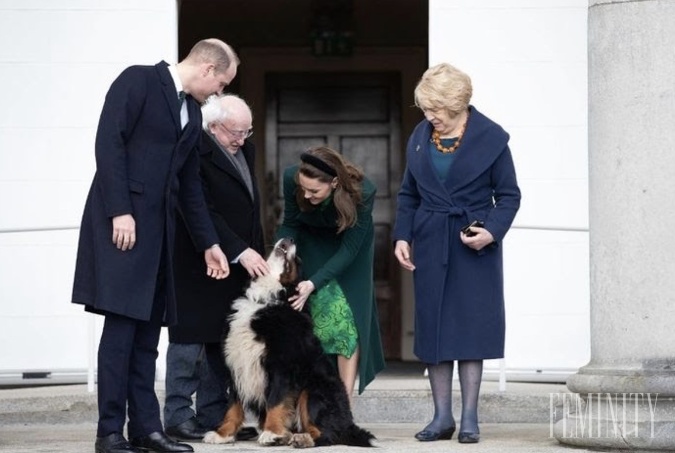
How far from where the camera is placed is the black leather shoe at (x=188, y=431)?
23.3 ft

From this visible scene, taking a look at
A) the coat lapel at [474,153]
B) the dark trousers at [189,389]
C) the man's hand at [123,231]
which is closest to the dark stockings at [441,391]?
the coat lapel at [474,153]

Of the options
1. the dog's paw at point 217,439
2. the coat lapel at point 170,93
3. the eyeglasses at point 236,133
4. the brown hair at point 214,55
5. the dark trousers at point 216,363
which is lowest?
the dog's paw at point 217,439

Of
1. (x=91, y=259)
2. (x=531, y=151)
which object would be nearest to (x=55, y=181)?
(x=531, y=151)

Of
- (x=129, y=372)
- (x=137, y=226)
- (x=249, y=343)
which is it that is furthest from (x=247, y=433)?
(x=137, y=226)

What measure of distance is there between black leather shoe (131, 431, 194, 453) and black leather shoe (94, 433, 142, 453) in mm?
178

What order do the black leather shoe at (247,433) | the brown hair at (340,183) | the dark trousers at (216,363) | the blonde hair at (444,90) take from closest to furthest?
the blonde hair at (444,90), the black leather shoe at (247,433), the brown hair at (340,183), the dark trousers at (216,363)

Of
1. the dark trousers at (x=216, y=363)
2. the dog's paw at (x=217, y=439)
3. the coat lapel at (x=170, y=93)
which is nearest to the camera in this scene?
the coat lapel at (x=170, y=93)

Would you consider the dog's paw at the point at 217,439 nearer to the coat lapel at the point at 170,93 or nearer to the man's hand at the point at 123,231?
the man's hand at the point at 123,231

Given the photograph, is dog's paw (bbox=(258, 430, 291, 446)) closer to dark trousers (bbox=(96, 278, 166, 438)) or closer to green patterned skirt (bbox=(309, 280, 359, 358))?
dark trousers (bbox=(96, 278, 166, 438))

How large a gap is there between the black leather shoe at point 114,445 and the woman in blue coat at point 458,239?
4.93 feet

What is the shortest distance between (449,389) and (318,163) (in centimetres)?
123

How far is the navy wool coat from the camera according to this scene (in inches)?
237

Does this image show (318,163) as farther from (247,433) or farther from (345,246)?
(247,433)

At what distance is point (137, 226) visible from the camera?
6.11 metres
